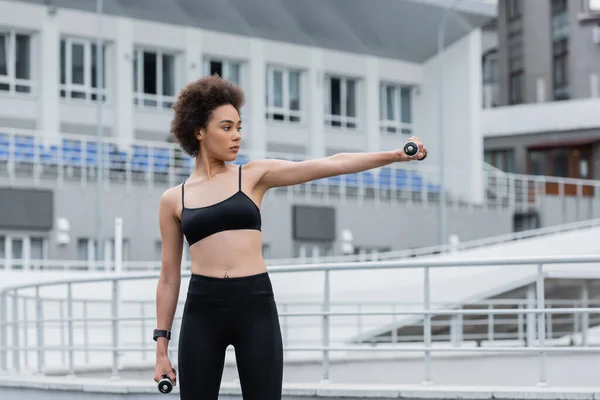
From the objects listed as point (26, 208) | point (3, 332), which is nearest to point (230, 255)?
point (3, 332)

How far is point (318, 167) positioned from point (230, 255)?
1.70 ft

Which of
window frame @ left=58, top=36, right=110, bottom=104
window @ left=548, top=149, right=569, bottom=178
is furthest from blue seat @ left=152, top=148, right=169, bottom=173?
window @ left=548, top=149, right=569, bottom=178

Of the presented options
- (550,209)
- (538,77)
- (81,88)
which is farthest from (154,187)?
(538,77)

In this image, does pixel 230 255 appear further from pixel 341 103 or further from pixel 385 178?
pixel 341 103

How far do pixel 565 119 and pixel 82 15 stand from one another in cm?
3027

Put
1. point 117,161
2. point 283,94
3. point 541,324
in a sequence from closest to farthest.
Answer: point 541,324
point 117,161
point 283,94

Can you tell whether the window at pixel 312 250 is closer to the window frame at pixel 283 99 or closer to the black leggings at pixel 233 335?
the window frame at pixel 283 99

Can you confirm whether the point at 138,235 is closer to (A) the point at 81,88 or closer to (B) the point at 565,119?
(A) the point at 81,88

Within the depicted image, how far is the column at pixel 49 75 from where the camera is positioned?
39.7 m

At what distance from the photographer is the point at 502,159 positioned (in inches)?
2657

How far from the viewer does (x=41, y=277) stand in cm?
2798

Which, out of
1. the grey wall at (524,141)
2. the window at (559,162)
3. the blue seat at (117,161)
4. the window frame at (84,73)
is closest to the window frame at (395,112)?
the window frame at (84,73)

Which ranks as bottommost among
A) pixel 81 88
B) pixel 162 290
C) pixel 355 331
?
pixel 355 331

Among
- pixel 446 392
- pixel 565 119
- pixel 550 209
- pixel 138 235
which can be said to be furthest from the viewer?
pixel 565 119
